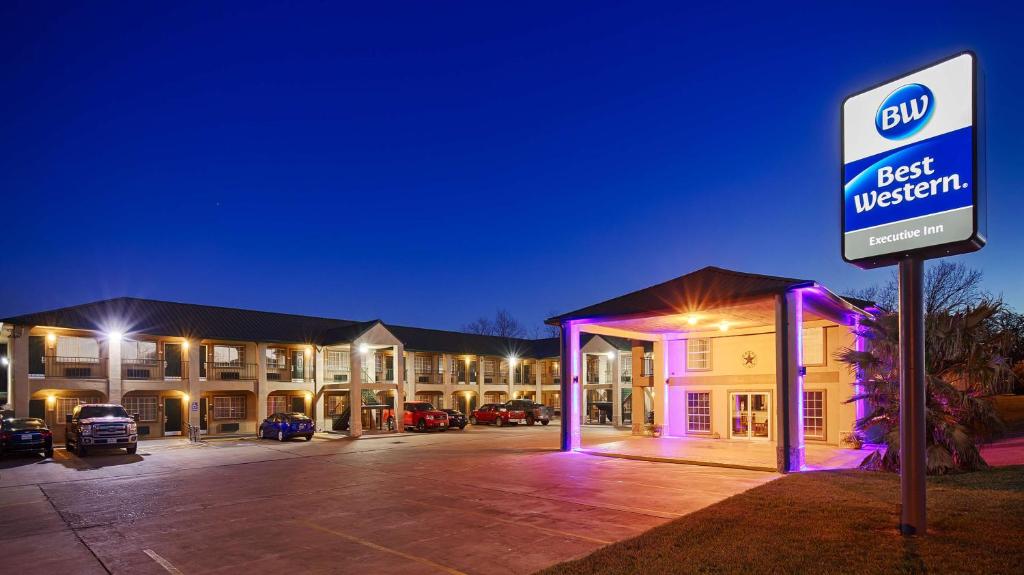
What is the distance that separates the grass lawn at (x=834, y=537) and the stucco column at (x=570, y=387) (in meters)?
10.5

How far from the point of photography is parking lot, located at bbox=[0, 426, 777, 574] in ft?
27.2

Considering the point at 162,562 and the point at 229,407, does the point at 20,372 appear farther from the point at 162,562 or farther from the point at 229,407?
the point at 162,562

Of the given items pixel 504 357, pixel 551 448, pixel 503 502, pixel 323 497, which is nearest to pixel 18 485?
pixel 323 497

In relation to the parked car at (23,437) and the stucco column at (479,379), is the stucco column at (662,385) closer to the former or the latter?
the stucco column at (479,379)

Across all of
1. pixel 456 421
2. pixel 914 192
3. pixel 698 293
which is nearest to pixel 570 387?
pixel 698 293

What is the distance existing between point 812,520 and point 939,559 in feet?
7.19

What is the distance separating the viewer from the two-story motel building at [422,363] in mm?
18812

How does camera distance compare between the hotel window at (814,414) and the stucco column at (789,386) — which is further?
the hotel window at (814,414)

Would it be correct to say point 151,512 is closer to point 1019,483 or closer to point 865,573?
point 865,573

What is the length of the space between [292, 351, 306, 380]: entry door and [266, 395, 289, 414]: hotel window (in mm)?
1335

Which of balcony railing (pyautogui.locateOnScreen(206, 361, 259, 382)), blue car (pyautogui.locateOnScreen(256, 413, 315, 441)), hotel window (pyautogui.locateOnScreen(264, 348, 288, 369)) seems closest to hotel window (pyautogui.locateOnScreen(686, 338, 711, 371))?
blue car (pyautogui.locateOnScreen(256, 413, 315, 441))

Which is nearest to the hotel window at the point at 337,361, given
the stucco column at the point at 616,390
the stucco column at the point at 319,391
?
the stucco column at the point at 319,391

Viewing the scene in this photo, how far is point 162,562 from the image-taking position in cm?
816

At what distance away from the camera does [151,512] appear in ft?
37.7
